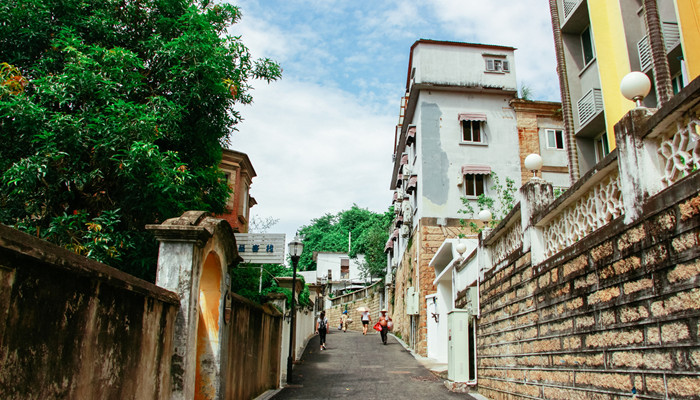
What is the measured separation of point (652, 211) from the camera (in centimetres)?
407

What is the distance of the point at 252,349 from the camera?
9.55 meters

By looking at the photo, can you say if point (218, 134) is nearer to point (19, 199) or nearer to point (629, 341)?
point (19, 199)

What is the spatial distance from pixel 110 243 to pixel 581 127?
40.7 ft

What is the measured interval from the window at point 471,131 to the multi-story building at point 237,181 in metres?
10.9

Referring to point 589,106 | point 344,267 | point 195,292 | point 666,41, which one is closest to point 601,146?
point 589,106

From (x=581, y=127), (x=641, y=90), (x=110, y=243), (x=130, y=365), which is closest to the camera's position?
(x=130, y=365)

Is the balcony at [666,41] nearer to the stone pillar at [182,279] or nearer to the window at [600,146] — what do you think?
the window at [600,146]

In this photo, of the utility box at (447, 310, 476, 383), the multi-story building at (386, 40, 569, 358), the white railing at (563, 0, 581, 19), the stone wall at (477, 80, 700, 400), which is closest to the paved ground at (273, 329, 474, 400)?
the utility box at (447, 310, 476, 383)

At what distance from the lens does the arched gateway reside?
5.62 metres

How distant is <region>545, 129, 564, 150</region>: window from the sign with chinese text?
533 inches

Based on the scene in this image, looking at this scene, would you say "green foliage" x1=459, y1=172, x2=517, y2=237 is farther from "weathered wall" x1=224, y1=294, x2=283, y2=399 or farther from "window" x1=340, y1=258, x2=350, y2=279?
"window" x1=340, y1=258, x2=350, y2=279

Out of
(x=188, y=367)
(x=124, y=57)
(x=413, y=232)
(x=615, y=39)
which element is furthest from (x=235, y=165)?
(x=188, y=367)

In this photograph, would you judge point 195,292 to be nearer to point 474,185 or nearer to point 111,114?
point 111,114

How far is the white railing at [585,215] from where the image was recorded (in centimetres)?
489
